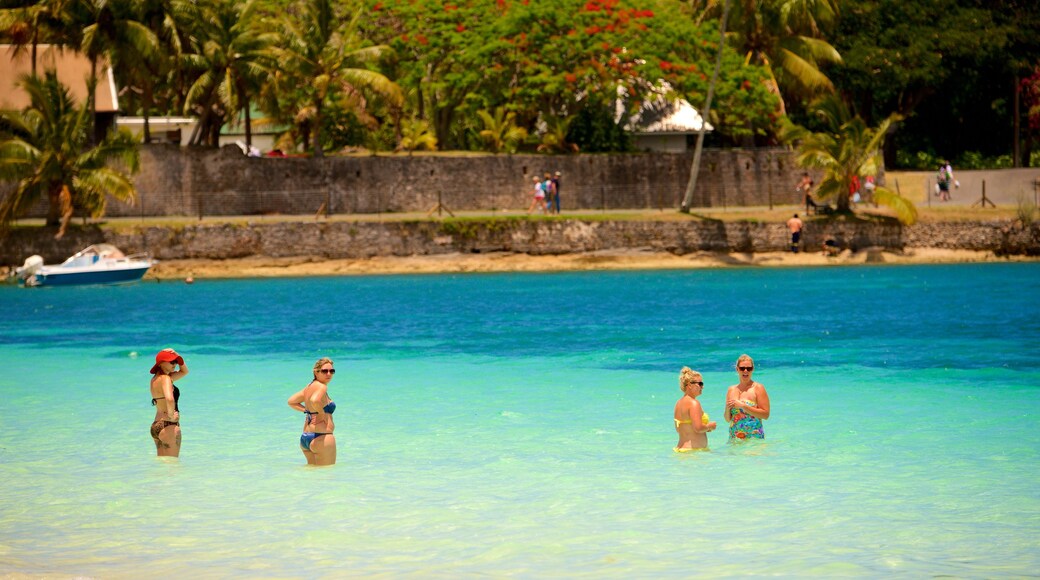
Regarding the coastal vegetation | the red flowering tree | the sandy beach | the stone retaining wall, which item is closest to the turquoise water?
the sandy beach

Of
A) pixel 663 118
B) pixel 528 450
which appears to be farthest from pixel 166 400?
pixel 663 118

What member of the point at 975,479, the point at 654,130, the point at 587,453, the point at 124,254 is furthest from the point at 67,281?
the point at 975,479

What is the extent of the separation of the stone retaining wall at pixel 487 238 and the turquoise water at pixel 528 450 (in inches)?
516

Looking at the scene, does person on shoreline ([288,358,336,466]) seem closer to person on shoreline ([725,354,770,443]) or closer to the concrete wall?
person on shoreline ([725,354,770,443])

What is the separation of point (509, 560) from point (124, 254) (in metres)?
39.7

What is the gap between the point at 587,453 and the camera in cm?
1741

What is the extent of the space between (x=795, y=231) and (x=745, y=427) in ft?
115

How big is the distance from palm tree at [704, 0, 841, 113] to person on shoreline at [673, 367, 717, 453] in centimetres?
4071

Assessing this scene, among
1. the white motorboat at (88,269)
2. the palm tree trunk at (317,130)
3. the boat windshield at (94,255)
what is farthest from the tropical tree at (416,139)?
the boat windshield at (94,255)

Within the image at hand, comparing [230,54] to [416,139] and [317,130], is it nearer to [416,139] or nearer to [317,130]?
[317,130]

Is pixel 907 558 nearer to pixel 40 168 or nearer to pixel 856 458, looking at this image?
pixel 856 458

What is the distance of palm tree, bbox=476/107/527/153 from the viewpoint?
5431 cm

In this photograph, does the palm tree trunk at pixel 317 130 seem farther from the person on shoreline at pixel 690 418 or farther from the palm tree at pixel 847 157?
the person on shoreline at pixel 690 418

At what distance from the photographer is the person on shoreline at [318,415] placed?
47.0ft
